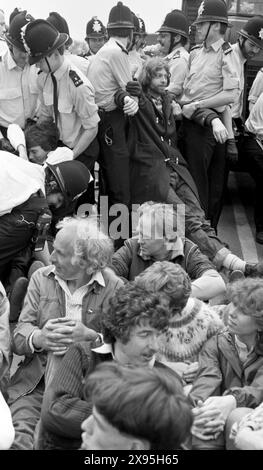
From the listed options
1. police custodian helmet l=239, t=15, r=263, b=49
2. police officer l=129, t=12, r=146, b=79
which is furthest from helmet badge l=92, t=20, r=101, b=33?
police custodian helmet l=239, t=15, r=263, b=49

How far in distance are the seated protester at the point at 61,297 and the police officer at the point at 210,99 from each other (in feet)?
10.3

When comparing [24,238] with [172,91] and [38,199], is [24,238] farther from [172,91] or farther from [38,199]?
[172,91]

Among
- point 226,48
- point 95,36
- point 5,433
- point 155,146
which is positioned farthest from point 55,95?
point 5,433

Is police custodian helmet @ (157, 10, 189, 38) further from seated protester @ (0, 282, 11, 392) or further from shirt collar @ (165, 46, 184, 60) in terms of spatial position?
seated protester @ (0, 282, 11, 392)

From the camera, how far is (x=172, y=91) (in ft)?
24.1

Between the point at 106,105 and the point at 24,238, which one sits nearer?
the point at 24,238

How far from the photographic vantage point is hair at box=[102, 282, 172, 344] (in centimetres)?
317

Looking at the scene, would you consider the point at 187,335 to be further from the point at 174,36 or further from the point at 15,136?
the point at 174,36

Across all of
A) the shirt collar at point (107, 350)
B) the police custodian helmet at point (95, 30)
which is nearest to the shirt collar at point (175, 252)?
the shirt collar at point (107, 350)

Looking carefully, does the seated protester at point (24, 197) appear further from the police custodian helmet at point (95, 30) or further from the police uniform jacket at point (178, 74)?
the police custodian helmet at point (95, 30)

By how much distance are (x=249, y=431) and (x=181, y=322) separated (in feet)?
2.91

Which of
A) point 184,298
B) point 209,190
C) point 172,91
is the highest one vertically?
point 184,298
